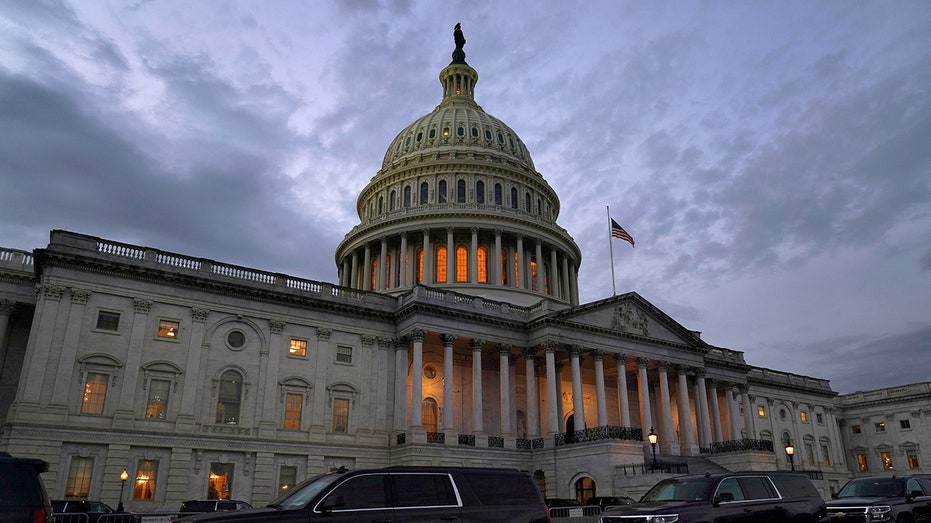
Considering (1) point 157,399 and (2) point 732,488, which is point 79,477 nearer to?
(1) point 157,399

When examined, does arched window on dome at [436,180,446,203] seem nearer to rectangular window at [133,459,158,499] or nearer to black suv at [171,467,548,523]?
rectangular window at [133,459,158,499]

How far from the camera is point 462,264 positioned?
221 ft

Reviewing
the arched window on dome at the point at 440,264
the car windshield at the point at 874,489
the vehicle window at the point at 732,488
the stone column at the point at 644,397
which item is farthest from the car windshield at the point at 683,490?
the arched window on dome at the point at 440,264

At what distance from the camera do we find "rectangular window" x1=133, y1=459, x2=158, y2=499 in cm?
3694

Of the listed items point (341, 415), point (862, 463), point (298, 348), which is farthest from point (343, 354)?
point (862, 463)

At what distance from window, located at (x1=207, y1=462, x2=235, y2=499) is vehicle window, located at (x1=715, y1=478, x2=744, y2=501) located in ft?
105

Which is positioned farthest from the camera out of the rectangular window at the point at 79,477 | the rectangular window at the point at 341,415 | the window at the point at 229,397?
the rectangular window at the point at 341,415

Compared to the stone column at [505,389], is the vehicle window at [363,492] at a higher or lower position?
lower

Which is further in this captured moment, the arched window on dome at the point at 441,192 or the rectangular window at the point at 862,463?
the rectangular window at the point at 862,463

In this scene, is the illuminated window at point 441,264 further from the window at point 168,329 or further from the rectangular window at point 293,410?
the window at point 168,329

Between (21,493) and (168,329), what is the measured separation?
31.5m

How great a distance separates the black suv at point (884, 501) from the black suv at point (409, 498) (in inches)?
420

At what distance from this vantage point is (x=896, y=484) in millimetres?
20188

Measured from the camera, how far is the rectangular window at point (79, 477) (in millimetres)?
35250
